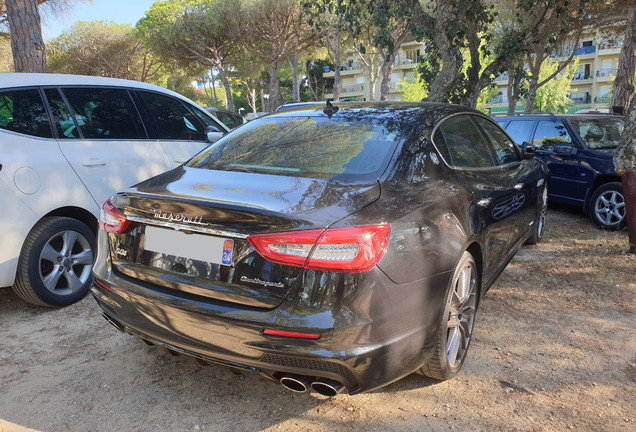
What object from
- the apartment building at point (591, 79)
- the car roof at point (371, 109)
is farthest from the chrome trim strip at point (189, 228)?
the apartment building at point (591, 79)

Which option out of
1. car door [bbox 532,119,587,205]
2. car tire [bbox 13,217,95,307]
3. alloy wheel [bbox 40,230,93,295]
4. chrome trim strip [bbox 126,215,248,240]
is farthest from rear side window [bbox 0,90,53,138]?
car door [bbox 532,119,587,205]

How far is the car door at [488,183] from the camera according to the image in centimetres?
303

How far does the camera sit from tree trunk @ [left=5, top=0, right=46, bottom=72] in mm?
7668

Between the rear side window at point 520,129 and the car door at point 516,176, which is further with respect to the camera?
the rear side window at point 520,129

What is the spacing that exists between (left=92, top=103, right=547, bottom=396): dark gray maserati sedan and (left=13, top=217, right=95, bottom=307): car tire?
132 centimetres

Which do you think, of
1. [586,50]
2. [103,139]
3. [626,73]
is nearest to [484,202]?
[103,139]

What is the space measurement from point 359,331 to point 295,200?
0.64 meters

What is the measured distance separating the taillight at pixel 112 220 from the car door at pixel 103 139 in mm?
1573

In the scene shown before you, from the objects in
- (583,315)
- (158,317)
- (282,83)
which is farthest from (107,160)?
(282,83)

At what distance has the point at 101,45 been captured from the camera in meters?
31.4

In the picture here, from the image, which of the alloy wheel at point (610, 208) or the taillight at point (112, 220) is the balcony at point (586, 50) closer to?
the alloy wheel at point (610, 208)

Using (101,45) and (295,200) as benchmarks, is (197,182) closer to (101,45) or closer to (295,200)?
(295,200)

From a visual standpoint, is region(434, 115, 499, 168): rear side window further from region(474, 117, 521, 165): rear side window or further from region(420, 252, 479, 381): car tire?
region(420, 252, 479, 381): car tire

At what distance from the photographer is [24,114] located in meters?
3.72
